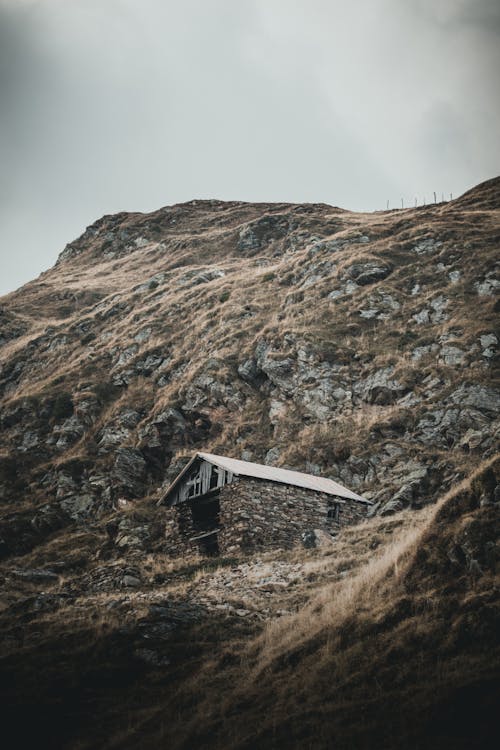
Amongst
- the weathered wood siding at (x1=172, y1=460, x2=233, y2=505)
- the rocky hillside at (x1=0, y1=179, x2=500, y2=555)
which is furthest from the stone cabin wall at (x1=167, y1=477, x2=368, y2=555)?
the rocky hillside at (x1=0, y1=179, x2=500, y2=555)

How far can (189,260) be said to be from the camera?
88.1 metres

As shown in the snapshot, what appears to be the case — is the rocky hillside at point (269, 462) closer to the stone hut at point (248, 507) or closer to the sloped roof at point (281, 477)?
the stone hut at point (248, 507)

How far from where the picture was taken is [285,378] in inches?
1700

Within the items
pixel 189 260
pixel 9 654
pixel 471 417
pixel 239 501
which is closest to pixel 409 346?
pixel 471 417

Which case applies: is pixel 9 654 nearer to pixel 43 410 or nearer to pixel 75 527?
pixel 75 527

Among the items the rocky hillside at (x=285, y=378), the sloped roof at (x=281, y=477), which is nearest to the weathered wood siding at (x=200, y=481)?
the sloped roof at (x=281, y=477)

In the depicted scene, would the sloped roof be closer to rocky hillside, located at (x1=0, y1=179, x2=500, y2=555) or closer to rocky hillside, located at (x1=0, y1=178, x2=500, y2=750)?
rocky hillside, located at (x1=0, y1=179, x2=500, y2=555)

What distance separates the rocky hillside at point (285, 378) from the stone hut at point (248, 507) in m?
2.68

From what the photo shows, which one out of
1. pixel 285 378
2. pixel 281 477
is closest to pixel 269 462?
pixel 285 378

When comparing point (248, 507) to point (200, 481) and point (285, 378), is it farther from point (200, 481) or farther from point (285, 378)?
point (285, 378)

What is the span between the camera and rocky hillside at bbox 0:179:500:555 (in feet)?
113

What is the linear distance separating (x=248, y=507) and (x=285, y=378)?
58.2 ft

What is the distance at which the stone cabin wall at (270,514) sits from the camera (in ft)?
86.0

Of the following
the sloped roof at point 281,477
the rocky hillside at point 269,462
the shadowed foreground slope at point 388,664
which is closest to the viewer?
the shadowed foreground slope at point 388,664
